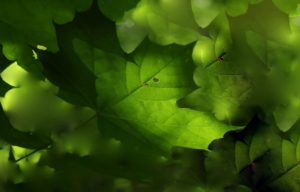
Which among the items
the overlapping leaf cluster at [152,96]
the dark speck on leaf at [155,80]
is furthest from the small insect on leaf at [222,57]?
the dark speck on leaf at [155,80]

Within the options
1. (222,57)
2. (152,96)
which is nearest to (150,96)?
(152,96)

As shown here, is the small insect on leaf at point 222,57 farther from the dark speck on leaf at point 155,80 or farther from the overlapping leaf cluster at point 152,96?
the dark speck on leaf at point 155,80

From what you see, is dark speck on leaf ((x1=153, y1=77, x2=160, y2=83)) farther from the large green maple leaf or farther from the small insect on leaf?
the small insect on leaf

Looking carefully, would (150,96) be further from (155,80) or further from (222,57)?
(222,57)

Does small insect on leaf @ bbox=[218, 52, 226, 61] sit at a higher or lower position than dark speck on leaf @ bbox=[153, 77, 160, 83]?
lower

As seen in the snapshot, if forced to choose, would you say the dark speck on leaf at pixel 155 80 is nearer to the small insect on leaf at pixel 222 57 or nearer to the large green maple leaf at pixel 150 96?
the large green maple leaf at pixel 150 96

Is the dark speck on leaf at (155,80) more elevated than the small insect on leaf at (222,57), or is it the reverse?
the dark speck on leaf at (155,80)

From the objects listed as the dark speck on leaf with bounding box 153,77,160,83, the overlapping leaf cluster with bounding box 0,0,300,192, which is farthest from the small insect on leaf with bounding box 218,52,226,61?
the dark speck on leaf with bounding box 153,77,160,83

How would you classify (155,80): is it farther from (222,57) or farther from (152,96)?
(222,57)

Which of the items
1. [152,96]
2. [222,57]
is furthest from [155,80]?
[222,57]

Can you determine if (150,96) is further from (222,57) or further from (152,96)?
(222,57)
